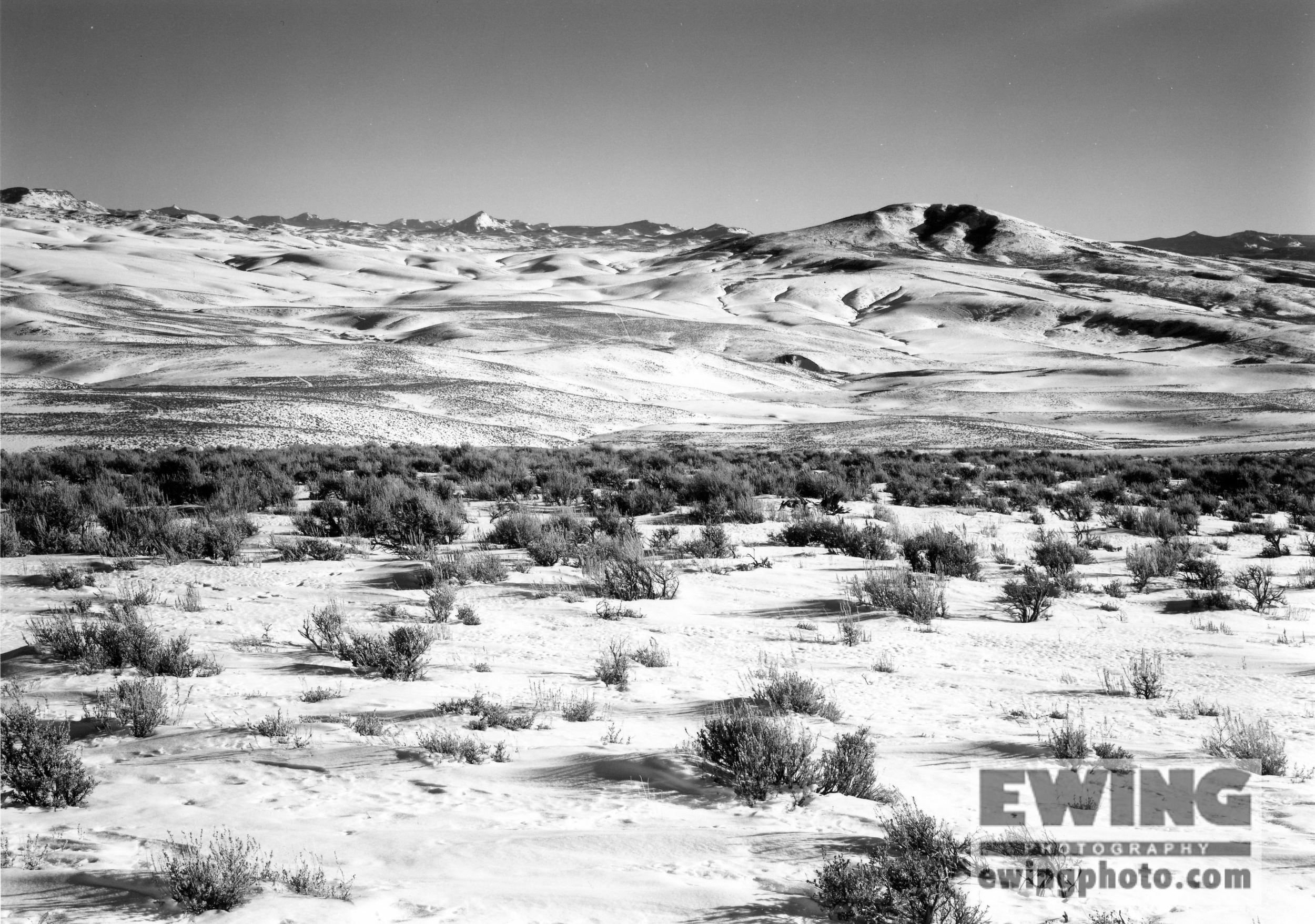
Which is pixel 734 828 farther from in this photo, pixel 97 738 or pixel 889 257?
pixel 889 257

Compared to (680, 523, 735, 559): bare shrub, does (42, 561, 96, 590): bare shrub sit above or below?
above

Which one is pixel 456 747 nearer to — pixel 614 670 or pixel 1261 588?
pixel 614 670

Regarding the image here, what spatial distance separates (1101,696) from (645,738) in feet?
11.2

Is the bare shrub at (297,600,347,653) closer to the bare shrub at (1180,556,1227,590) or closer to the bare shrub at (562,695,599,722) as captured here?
the bare shrub at (562,695,599,722)

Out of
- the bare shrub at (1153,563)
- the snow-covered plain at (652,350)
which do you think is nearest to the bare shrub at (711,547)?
the bare shrub at (1153,563)

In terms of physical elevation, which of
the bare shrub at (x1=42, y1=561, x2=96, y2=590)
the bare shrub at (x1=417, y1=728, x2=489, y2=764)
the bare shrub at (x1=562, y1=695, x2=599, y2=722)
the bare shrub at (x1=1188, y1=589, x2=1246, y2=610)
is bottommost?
the bare shrub at (x1=1188, y1=589, x2=1246, y2=610)

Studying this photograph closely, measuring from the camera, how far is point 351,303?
101m

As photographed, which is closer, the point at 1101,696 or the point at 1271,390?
the point at 1101,696

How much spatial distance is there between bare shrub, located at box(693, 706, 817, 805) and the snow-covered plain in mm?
24315

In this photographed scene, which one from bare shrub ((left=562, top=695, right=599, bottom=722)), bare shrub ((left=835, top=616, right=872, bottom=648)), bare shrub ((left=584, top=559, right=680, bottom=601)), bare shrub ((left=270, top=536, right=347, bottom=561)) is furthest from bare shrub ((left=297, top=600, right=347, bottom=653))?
bare shrub ((left=835, top=616, right=872, bottom=648))

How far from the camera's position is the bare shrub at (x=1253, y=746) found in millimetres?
4816

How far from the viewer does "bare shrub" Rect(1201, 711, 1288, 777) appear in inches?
190

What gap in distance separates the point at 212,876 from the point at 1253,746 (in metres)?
5.20

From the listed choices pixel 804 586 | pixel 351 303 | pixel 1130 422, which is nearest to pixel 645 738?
pixel 804 586
